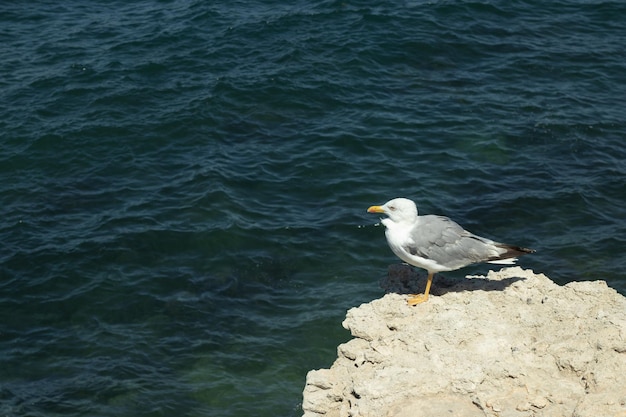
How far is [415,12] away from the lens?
1078 inches

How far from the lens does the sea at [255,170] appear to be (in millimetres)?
15406

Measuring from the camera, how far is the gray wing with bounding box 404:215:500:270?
11.1m

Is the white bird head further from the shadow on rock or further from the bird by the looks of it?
the shadow on rock

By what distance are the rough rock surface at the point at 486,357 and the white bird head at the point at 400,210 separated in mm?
1050

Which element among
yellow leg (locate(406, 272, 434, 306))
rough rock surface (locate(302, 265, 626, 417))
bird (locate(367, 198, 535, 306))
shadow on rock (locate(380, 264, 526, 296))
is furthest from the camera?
shadow on rock (locate(380, 264, 526, 296))

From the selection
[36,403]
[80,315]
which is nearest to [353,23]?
[80,315]

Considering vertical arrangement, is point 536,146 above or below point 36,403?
above

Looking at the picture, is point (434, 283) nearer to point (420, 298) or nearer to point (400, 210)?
point (420, 298)

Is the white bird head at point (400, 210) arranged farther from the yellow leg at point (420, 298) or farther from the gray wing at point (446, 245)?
the yellow leg at point (420, 298)

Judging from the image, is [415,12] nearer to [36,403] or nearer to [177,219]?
[177,219]

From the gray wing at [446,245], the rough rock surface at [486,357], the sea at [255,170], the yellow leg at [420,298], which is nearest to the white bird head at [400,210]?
the gray wing at [446,245]

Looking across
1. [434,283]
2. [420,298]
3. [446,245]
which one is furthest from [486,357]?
[434,283]

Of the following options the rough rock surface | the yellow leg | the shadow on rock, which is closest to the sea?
the shadow on rock

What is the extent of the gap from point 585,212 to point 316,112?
7.39 meters
